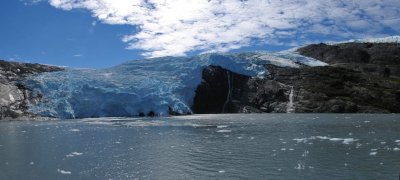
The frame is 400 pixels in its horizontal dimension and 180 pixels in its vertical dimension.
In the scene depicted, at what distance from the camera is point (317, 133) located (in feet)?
114

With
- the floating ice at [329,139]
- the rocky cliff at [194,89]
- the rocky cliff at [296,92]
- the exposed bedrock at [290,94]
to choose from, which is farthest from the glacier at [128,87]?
the floating ice at [329,139]

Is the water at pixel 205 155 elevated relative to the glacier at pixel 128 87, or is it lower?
lower

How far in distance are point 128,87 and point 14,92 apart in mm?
15846

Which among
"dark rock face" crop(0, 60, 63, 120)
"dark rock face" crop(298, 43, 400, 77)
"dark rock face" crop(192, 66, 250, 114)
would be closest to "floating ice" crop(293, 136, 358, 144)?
"dark rock face" crop(0, 60, 63, 120)

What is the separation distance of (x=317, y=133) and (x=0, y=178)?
23.0 meters

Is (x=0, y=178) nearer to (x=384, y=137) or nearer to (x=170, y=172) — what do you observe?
(x=170, y=172)

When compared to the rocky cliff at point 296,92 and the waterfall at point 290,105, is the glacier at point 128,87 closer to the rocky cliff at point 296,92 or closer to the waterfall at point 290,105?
the rocky cliff at point 296,92

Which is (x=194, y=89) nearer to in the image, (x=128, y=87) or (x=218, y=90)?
(x=218, y=90)

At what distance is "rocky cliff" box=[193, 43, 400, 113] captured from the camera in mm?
72125

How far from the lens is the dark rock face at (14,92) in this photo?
59969 millimetres

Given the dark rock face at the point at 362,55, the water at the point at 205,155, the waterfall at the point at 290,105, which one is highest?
the dark rock face at the point at 362,55

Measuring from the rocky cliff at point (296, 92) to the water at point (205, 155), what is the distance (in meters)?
36.9

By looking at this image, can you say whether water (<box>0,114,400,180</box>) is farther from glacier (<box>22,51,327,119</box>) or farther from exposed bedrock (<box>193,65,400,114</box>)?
exposed bedrock (<box>193,65,400,114</box>)

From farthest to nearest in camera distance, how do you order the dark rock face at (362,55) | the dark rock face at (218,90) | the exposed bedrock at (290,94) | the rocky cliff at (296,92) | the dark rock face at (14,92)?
the dark rock face at (362,55) < the dark rock face at (218,90) < the rocky cliff at (296,92) < the exposed bedrock at (290,94) < the dark rock face at (14,92)
